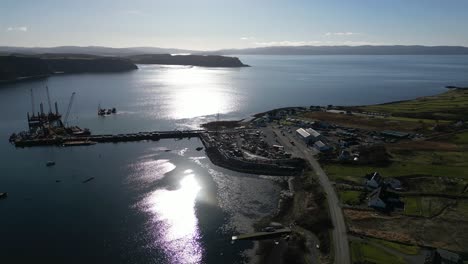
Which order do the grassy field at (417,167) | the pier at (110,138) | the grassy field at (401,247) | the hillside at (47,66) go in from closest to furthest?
the grassy field at (401,247) < the grassy field at (417,167) < the pier at (110,138) < the hillside at (47,66)

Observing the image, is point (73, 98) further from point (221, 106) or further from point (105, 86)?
point (221, 106)

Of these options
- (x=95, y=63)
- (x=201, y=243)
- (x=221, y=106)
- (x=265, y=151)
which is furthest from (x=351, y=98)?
(x=95, y=63)

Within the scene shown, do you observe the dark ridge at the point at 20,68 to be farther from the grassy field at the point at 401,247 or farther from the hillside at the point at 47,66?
the grassy field at the point at 401,247

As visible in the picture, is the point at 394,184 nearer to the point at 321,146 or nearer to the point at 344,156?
the point at 344,156

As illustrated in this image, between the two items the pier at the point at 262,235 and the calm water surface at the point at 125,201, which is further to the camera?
the pier at the point at 262,235

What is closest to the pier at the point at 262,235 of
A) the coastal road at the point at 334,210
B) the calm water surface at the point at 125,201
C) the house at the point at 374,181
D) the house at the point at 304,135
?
the calm water surface at the point at 125,201
